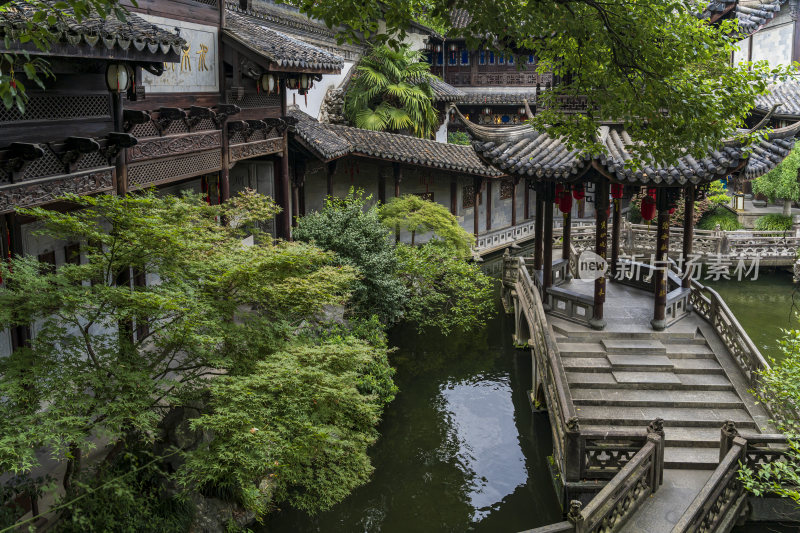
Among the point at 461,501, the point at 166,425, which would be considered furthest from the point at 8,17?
the point at 461,501

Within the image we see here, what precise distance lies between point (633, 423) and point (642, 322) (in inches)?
117

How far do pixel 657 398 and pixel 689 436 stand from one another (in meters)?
0.91

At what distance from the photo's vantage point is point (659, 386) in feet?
36.3

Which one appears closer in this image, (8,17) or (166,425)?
(8,17)

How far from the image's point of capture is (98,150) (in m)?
8.29

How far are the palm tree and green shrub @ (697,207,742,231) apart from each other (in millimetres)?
10447

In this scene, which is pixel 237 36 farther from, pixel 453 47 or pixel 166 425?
pixel 453 47

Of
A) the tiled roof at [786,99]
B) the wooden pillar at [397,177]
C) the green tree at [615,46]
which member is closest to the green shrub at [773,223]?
the tiled roof at [786,99]

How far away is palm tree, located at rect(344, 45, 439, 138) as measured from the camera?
2388cm

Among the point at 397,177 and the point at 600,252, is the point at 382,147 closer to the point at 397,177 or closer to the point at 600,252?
the point at 397,177

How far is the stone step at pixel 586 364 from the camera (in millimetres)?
11531

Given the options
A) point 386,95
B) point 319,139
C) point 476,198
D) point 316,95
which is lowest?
point 476,198

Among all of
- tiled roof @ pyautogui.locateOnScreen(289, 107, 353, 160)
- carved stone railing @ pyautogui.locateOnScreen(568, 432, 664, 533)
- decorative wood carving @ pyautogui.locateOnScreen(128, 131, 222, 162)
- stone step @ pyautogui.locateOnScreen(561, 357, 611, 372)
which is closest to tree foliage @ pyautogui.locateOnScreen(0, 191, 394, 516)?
decorative wood carving @ pyautogui.locateOnScreen(128, 131, 222, 162)

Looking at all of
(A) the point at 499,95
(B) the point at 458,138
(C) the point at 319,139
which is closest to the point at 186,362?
(C) the point at 319,139
